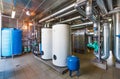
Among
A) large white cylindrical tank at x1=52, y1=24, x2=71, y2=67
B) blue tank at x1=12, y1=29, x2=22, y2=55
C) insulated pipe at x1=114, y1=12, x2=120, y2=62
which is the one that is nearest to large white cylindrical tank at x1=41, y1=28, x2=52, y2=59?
large white cylindrical tank at x1=52, y1=24, x2=71, y2=67

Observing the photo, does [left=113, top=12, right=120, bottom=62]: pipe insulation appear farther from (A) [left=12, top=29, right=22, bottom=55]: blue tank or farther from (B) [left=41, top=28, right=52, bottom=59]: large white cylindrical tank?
(A) [left=12, top=29, right=22, bottom=55]: blue tank

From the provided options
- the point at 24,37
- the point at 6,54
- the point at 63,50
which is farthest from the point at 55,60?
the point at 24,37

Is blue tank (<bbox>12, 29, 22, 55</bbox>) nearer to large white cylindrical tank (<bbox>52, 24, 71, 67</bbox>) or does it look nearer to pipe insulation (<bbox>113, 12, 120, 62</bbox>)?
large white cylindrical tank (<bbox>52, 24, 71, 67</bbox>)

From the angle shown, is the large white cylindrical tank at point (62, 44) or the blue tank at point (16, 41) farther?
the blue tank at point (16, 41)

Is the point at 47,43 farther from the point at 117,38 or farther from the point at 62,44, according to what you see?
the point at 117,38

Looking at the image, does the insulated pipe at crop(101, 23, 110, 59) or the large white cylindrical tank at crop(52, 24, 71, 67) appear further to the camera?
the insulated pipe at crop(101, 23, 110, 59)

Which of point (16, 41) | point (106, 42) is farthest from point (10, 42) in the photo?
point (106, 42)

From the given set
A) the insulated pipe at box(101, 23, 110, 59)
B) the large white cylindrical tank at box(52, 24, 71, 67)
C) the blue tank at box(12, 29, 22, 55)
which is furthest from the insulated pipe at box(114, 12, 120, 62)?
the blue tank at box(12, 29, 22, 55)

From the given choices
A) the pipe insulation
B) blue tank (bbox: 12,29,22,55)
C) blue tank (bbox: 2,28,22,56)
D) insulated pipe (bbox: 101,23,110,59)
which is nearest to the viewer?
the pipe insulation

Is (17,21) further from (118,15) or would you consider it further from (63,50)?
(118,15)

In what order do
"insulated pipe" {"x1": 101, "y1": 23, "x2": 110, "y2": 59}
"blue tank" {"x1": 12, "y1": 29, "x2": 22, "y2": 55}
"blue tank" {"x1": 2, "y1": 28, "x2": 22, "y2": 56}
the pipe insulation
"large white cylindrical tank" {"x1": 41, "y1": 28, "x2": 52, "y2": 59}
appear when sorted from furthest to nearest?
"blue tank" {"x1": 12, "y1": 29, "x2": 22, "y2": 55}
"blue tank" {"x1": 2, "y1": 28, "x2": 22, "y2": 56}
"large white cylindrical tank" {"x1": 41, "y1": 28, "x2": 52, "y2": 59}
"insulated pipe" {"x1": 101, "y1": 23, "x2": 110, "y2": 59}
the pipe insulation

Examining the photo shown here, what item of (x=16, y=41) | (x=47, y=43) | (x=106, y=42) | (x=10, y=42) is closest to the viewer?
(x=106, y=42)

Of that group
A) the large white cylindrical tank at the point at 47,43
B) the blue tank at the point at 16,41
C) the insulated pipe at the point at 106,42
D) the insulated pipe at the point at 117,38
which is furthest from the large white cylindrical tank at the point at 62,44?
the blue tank at the point at 16,41

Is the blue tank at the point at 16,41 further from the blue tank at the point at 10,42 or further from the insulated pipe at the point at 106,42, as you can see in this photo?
the insulated pipe at the point at 106,42
